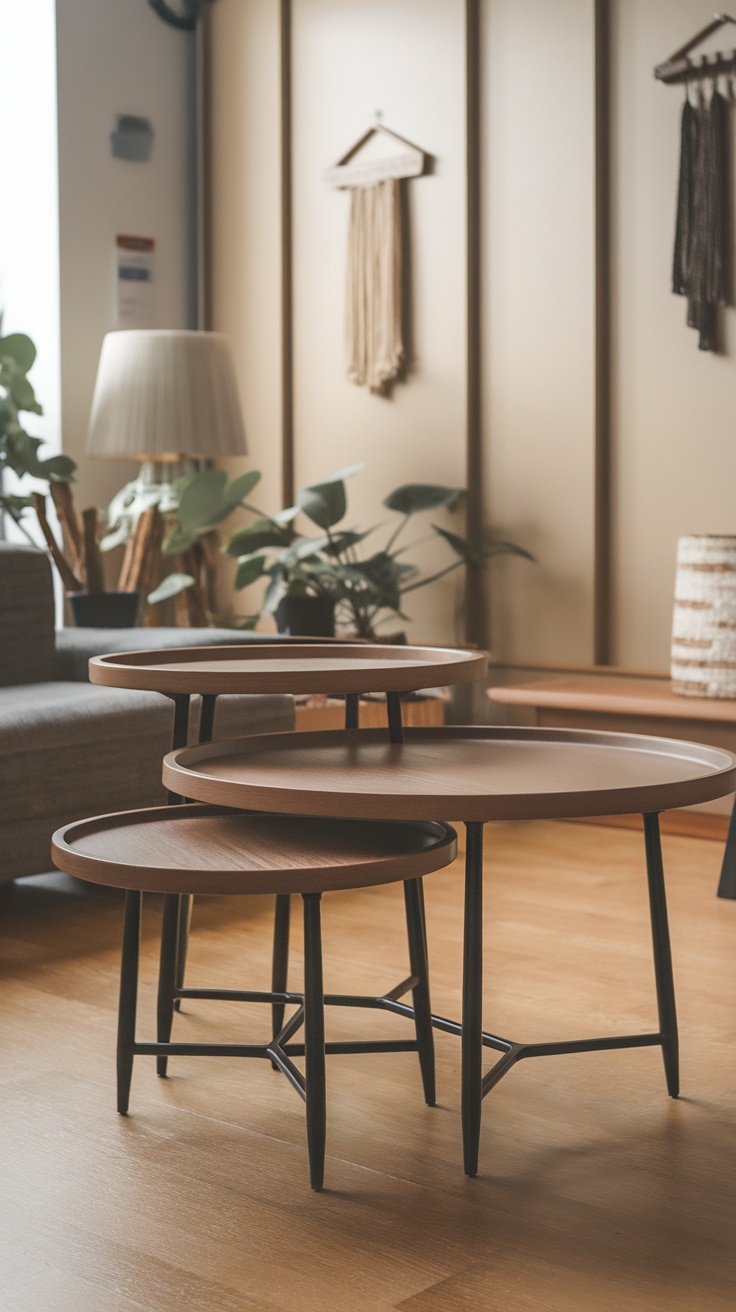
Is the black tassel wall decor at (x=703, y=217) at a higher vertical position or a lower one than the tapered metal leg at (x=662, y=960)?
higher

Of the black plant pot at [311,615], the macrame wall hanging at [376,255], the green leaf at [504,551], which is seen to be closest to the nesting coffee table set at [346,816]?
the black plant pot at [311,615]

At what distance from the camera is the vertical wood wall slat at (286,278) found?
5.00 metres

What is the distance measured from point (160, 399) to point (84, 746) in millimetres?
1725

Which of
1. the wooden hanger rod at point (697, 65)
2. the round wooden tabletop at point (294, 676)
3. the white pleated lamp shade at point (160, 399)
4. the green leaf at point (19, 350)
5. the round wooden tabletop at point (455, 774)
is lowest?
the round wooden tabletop at point (455, 774)

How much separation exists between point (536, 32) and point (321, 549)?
5.56ft

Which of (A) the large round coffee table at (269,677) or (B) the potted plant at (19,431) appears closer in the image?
(A) the large round coffee table at (269,677)

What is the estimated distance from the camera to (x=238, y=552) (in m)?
4.55

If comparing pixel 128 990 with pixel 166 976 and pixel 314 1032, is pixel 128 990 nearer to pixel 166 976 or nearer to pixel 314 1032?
pixel 166 976

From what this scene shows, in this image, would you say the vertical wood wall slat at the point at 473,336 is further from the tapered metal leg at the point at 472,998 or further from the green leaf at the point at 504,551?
the tapered metal leg at the point at 472,998

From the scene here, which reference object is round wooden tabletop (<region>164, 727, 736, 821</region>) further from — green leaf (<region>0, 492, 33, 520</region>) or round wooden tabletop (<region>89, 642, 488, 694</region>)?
green leaf (<region>0, 492, 33, 520</region>)

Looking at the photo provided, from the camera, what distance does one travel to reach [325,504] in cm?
437

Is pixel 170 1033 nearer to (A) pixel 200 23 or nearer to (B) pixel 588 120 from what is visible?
(B) pixel 588 120

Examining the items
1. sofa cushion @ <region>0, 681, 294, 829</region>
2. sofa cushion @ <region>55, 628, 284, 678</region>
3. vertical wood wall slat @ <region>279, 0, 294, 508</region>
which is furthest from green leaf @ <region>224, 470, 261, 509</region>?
sofa cushion @ <region>0, 681, 294, 829</region>

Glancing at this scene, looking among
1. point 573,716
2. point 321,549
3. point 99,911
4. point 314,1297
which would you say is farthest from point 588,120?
point 314,1297
